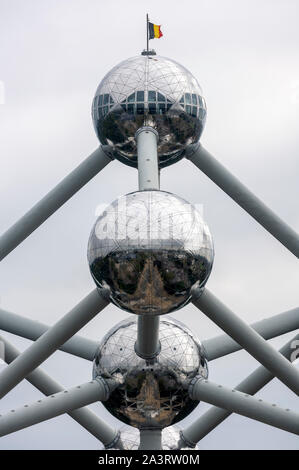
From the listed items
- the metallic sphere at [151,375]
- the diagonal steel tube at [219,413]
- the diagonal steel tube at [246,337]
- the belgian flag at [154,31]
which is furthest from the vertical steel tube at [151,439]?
the belgian flag at [154,31]

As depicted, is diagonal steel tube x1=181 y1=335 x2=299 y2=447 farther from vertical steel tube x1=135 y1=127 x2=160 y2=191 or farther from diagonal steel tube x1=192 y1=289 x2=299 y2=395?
vertical steel tube x1=135 y1=127 x2=160 y2=191

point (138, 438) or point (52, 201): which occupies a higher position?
point (52, 201)

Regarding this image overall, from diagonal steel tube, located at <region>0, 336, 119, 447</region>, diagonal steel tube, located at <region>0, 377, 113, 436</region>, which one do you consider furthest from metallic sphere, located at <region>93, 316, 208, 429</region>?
diagonal steel tube, located at <region>0, 336, 119, 447</region>

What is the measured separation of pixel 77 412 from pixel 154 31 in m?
7.54

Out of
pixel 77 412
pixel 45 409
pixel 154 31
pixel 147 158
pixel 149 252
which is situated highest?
pixel 154 31

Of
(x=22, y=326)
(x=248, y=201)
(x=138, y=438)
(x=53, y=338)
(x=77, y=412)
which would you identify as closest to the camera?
(x=53, y=338)

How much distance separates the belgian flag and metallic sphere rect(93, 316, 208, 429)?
5.75 metres

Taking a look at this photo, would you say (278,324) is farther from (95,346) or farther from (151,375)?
(95,346)

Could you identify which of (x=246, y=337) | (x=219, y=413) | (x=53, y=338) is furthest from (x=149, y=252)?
(x=219, y=413)

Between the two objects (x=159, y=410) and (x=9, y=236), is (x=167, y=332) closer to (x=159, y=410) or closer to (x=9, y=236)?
(x=159, y=410)

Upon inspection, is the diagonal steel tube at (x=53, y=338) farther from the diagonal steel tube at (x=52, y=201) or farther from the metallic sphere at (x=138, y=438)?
the metallic sphere at (x=138, y=438)

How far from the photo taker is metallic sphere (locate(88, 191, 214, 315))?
18094 millimetres

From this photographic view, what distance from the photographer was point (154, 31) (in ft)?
Result: 77.5
